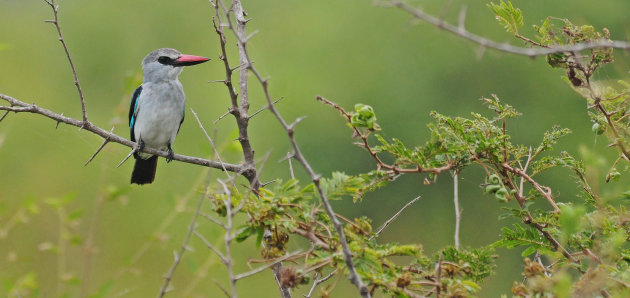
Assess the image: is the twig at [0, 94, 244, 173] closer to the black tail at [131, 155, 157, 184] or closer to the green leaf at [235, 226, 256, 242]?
the green leaf at [235, 226, 256, 242]

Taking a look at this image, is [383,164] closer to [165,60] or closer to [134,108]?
[165,60]

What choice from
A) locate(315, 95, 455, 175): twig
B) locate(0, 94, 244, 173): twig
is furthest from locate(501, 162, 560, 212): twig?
locate(0, 94, 244, 173): twig

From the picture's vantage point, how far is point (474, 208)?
23.1 metres

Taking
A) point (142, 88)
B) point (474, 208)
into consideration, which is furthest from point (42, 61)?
point (142, 88)

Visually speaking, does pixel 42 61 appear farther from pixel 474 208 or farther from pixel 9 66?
pixel 474 208

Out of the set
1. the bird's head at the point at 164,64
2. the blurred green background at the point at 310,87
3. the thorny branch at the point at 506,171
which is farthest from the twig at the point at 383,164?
the blurred green background at the point at 310,87

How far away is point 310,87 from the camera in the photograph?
2147 centimetres

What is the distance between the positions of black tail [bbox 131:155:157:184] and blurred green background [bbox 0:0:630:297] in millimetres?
9554

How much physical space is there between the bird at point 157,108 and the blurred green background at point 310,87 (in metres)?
9.58

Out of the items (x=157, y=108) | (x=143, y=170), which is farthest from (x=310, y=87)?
(x=157, y=108)

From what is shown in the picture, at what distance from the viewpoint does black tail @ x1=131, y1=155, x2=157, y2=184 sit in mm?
5293

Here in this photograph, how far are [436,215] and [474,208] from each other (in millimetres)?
1179

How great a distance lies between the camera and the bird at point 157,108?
5.07 meters

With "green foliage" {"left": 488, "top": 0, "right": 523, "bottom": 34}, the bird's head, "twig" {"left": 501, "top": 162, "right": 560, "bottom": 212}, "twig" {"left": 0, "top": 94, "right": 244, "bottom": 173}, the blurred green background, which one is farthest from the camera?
the blurred green background
